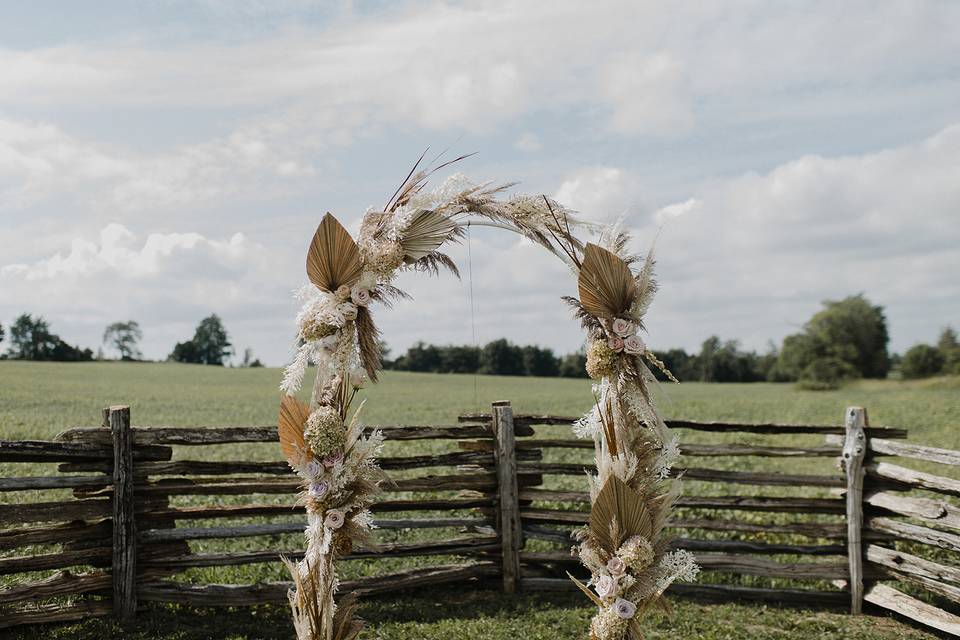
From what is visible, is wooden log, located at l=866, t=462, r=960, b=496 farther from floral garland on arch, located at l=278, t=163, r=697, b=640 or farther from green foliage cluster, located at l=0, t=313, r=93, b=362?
green foliage cluster, located at l=0, t=313, r=93, b=362

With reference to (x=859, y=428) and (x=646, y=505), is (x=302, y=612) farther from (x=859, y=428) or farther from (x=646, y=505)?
(x=859, y=428)

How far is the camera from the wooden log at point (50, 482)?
5.91 metres

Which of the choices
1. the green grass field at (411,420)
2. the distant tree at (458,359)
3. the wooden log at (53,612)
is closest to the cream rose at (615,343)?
the green grass field at (411,420)

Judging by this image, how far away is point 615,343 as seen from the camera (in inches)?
155

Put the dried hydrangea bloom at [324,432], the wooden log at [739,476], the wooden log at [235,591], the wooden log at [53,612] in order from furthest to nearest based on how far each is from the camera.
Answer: the wooden log at [739,476] → the wooden log at [235,591] → the wooden log at [53,612] → the dried hydrangea bloom at [324,432]

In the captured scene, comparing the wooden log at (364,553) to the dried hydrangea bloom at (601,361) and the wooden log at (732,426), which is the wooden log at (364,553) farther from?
the dried hydrangea bloom at (601,361)

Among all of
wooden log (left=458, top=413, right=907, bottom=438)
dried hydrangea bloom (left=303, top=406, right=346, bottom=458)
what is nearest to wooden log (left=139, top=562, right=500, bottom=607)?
wooden log (left=458, top=413, right=907, bottom=438)

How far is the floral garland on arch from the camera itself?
398cm

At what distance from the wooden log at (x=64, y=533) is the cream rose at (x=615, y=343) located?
4.24 metres

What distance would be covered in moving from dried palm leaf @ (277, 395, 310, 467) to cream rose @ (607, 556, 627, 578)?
154cm

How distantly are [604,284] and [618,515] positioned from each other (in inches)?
42.4

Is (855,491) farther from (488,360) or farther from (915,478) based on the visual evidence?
(488,360)

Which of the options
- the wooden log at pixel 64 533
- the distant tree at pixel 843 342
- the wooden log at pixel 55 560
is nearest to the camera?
the wooden log at pixel 55 560

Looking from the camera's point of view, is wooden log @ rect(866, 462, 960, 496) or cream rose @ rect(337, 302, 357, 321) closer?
cream rose @ rect(337, 302, 357, 321)
